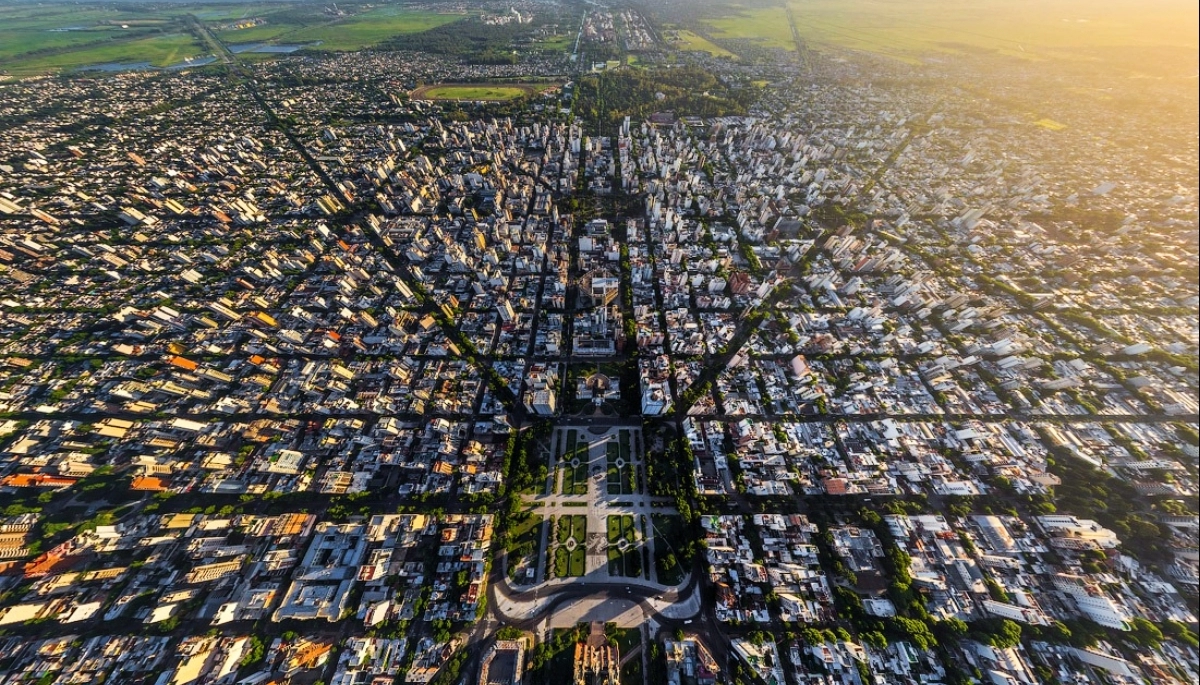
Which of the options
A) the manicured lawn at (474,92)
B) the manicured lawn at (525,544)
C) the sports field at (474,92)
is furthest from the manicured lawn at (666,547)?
the manicured lawn at (474,92)

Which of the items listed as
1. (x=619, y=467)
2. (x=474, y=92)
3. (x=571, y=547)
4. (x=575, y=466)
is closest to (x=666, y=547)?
(x=619, y=467)

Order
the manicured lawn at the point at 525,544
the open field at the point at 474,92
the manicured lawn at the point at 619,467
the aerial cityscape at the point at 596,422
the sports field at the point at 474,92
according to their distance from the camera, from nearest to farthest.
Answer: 1. the aerial cityscape at the point at 596,422
2. the manicured lawn at the point at 525,544
3. the manicured lawn at the point at 619,467
4. the sports field at the point at 474,92
5. the open field at the point at 474,92

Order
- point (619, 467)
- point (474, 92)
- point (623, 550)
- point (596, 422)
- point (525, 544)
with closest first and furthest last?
1. point (623, 550)
2. point (525, 544)
3. point (619, 467)
4. point (596, 422)
5. point (474, 92)

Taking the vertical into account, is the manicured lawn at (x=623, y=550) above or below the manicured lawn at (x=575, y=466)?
below

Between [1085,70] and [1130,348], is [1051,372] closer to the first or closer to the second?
[1130,348]

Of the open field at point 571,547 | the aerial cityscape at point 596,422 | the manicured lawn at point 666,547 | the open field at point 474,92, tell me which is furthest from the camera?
the open field at point 474,92

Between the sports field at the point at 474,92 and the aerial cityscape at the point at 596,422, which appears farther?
the sports field at the point at 474,92

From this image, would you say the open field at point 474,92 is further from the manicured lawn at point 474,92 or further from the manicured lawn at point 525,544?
the manicured lawn at point 525,544

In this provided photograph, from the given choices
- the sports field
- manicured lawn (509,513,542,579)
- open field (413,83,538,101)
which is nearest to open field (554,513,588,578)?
manicured lawn (509,513,542,579)

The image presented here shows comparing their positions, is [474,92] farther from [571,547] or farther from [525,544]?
[571,547]

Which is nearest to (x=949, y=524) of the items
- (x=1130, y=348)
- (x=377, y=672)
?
(x=1130, y=348)
